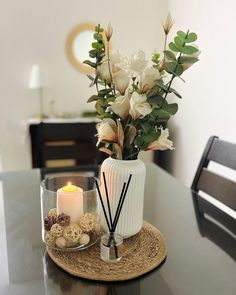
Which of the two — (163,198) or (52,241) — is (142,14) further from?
(52,241)

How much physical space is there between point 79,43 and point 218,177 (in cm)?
242

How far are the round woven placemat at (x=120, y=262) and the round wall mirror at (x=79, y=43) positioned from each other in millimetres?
2594

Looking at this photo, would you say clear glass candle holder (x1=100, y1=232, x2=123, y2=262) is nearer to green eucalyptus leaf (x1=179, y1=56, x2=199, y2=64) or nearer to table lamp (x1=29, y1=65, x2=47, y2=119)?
green eucalyptus leaf (x1=179, y1=56, x2=199, y2=64)

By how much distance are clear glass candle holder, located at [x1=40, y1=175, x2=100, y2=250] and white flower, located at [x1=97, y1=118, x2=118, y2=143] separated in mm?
160

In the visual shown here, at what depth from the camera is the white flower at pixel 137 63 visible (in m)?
0.73

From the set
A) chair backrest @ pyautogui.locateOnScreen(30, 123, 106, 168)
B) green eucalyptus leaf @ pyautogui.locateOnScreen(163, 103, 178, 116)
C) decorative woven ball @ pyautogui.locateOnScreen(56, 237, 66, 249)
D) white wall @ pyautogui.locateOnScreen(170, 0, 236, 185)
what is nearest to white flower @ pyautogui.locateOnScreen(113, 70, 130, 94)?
green eucalyptus leaf @ pyautogui.locateOnScreen(163, 103, 178, 116)

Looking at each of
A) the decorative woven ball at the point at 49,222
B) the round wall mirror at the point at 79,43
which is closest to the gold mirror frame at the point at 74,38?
the round wall mirror at the point at 79,43

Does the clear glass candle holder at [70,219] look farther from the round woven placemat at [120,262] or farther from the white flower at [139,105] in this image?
the white flower at [139,105]

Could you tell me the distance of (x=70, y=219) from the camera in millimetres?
758

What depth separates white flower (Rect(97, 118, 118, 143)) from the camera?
74 cm

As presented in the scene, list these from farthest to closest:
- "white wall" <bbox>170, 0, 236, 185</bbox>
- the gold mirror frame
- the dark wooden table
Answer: the gold mirror frame → "white wall" <bbox>170, 0, 236, 185</bbox> → the dark wooden table

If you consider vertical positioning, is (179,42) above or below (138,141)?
above

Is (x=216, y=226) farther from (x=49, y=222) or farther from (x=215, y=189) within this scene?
(x=49, y=222)

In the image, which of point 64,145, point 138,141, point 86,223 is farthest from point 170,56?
point 64,145
